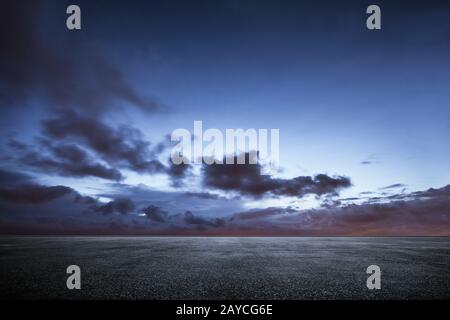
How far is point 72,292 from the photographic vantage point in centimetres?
1255

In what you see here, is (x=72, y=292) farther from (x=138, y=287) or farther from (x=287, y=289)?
(x=287, y=289)
